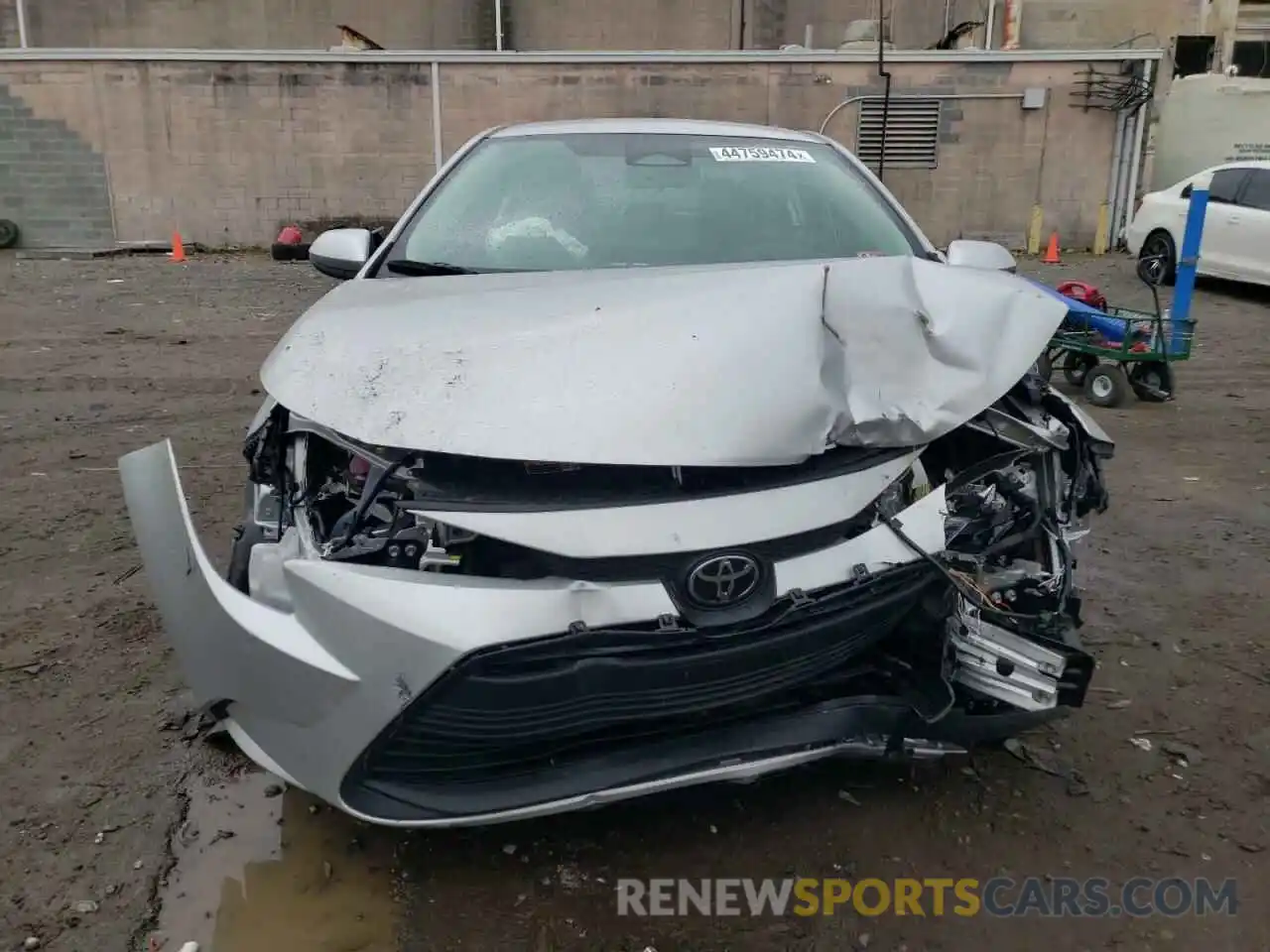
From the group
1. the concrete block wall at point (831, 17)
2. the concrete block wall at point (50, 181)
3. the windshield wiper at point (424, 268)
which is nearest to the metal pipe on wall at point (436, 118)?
the concrete block wall at point (50, 181)

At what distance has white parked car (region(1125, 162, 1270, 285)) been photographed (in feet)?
34.5

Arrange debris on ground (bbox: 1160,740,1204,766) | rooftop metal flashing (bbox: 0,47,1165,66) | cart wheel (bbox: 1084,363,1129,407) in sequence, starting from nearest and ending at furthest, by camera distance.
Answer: debris on ground (bbox: 1160,740,1204,766), cart wheel (bbox: 1084,363,1129,407), rooftop metal flashing (bbox: 0,47,1165,66)

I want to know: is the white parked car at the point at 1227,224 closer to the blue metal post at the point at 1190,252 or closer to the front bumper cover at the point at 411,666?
the blue metal post at the point at 1190,252

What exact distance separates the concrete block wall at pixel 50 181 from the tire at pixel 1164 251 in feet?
46.2

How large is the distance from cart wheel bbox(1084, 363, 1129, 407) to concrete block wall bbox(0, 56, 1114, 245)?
9280 mm

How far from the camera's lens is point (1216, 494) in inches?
195

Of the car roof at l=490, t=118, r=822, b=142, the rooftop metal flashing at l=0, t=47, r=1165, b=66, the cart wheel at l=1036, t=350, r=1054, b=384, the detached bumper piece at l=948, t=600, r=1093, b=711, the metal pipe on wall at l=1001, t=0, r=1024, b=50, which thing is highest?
the metal pipe on wall at l=1001, t=0, r=1024, b=50

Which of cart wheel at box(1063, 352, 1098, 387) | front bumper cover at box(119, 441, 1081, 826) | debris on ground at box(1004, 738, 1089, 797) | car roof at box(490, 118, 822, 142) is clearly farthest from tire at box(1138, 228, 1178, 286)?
front bumper cover at box(119, 441, 1081, 826)

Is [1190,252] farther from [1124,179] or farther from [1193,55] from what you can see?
[1193,55]

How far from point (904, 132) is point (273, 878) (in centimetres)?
1493

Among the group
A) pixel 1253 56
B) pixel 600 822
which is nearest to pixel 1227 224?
pixel 600 822

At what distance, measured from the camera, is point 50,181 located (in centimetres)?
1482

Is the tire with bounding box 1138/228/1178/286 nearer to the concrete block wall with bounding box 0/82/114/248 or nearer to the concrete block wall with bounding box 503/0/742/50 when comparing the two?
the concrete block wall with bounding box 503/0/742/50

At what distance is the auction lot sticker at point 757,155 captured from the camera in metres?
3.63
